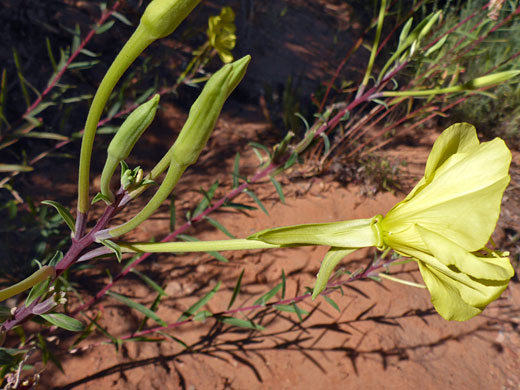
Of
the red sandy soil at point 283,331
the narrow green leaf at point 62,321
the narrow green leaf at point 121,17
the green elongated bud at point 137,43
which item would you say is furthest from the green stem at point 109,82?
the narrow green leaf at point 121,17

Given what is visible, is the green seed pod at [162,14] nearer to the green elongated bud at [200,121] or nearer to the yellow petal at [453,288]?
Answer: the green elongated bud at [200,121]

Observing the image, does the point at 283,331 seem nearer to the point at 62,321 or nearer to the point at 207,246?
the point at 62,321

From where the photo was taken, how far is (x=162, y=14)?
1.94 feet

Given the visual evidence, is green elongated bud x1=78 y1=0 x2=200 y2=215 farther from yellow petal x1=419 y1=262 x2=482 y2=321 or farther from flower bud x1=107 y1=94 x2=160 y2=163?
yellow petal x1=419 y1=262 x2=482 y2=321

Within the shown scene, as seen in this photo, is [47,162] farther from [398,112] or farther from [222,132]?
[398,112]

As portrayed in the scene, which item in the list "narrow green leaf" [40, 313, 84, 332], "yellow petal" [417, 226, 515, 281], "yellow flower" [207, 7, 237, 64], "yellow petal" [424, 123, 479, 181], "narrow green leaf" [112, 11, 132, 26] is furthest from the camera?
"yellow flower" [207, 7, 237, 64]

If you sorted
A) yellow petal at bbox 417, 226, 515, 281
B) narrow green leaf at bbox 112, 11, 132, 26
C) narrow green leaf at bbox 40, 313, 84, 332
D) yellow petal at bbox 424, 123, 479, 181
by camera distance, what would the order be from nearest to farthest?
yellow petal at bbox 417, 226, 515, 281
yellow petal at bbox 424, 123, 479, 181
narrow green leaf at bbox 40, 313, 84, 332
narrow green leaf at bbox 112, 11, 132, 26

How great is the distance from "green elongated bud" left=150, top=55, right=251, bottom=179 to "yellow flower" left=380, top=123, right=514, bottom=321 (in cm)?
36

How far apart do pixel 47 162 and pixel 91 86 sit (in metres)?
0.80

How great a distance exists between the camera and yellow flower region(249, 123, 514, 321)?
1.85 ft

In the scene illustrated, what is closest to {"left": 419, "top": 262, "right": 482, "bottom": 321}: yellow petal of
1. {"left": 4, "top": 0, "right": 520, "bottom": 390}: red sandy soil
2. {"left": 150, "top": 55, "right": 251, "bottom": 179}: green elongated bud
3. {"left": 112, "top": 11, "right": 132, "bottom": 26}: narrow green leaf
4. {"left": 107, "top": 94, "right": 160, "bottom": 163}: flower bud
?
{"left": 150, "top": 55, "right": 251, "bottom": 179}: green elongated bud

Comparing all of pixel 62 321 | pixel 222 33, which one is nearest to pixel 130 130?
pixel 62 321

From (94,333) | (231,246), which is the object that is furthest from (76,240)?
(94,333)

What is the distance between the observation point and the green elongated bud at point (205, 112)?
1.82 feet
